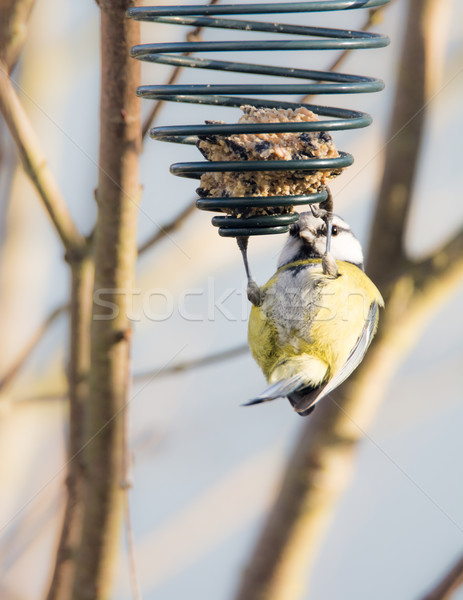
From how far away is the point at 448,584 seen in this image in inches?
59.8

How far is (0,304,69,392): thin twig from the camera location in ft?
5.47

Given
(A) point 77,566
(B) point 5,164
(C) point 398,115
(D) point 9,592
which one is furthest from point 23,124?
(D) point 9,592

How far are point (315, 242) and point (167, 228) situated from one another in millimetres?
352

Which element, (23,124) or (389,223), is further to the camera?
(389,223)

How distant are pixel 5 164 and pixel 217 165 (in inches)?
38.8

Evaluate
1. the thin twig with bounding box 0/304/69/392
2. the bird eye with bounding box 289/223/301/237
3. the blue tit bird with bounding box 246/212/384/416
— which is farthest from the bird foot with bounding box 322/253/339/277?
the thin twig with bounding box 0/304/69/392

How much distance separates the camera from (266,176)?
1132 mm

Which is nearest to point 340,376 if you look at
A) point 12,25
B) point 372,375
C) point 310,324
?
point 310,324

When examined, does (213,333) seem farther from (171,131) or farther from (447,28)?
(171,131)

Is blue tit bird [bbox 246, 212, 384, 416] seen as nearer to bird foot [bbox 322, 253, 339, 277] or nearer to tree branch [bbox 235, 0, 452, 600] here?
bird foot [bbox 322, 253, 339, 277]

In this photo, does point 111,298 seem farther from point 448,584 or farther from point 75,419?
point 448,584

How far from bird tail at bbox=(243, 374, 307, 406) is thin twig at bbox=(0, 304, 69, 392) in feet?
1.81

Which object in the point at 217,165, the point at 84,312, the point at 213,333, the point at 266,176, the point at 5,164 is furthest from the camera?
the point at 213,333

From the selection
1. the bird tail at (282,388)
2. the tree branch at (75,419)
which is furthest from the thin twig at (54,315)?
the bird tail at (282,388)
